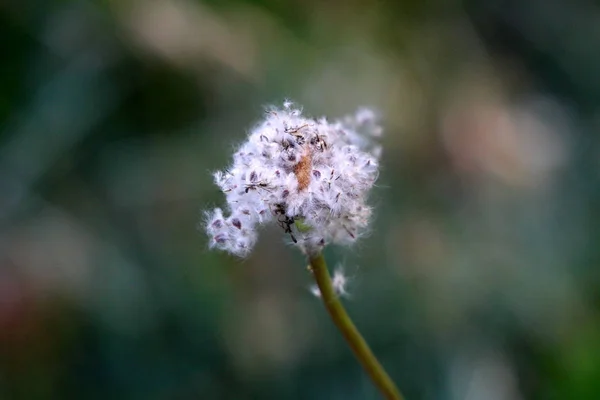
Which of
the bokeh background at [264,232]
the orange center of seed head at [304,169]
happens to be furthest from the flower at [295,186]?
the bokeh background at [264,232]

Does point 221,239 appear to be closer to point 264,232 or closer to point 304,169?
point 304,169

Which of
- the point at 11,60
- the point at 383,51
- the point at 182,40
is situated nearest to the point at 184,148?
the point at 182,40

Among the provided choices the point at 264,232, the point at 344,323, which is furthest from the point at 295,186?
the point at 264,232

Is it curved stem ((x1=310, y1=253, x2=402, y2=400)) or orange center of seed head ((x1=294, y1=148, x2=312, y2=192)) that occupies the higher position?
orange center of seed head ((x1=294, y1=148, x2=312, y2=192))

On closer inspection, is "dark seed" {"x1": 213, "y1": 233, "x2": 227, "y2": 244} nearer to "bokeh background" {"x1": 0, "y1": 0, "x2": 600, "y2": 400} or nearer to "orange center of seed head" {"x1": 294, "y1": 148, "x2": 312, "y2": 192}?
"orange center of seed head" {"x1": 294, "y1": 148, "x2": 312, "y2": 192}

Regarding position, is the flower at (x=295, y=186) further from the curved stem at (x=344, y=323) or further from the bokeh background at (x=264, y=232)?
the bokeh background at (x=264, y=232)

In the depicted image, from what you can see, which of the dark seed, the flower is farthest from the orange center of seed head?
the dark seed
